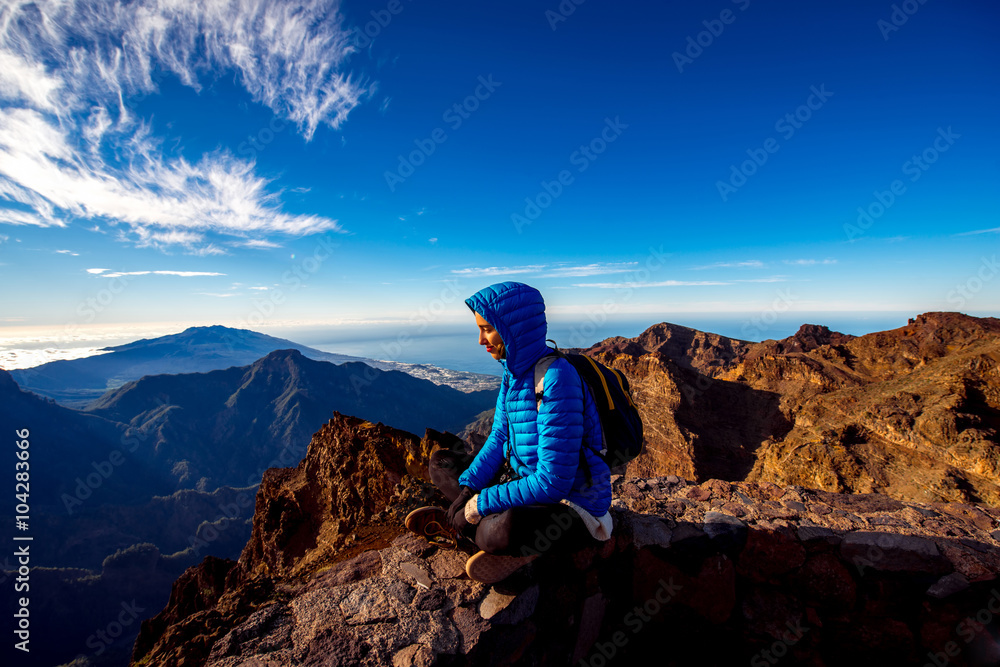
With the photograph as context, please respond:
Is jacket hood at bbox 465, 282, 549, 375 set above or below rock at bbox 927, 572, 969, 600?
above

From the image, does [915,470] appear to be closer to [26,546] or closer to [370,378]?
[26,546]

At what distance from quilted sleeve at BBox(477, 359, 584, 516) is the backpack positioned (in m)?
0.12

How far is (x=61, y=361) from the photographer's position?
633 ft

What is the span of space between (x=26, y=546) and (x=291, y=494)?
3399 inches

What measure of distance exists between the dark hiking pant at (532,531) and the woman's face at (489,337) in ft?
3.56

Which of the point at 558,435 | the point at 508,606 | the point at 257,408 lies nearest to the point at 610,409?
the point at 558,435

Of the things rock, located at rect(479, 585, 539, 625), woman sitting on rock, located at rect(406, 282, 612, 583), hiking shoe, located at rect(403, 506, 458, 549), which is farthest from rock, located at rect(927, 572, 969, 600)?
hiking shoe, located at rect(403, 506, 458, 549)

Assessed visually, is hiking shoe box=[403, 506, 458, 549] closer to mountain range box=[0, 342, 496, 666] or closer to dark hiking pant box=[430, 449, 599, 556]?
dark hiking pant box=[430, 449, 599, 556]

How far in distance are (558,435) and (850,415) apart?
2298 cm

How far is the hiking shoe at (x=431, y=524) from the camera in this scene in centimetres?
332

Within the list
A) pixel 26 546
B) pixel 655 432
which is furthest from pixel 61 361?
pixel 655 432

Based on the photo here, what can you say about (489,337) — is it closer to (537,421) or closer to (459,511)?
(537,421)

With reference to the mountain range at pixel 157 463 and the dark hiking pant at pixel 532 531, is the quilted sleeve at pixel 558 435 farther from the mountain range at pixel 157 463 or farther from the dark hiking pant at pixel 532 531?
the mountain range at pixel 157 463

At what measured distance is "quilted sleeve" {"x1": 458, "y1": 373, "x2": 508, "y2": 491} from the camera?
3082 millimetres
